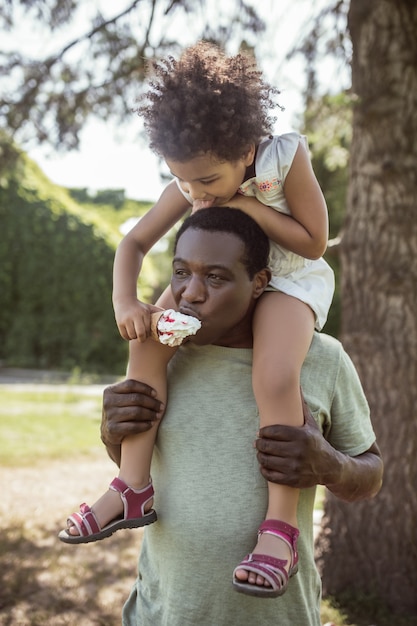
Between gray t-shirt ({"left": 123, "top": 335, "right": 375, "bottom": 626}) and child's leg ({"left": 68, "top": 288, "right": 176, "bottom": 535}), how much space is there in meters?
0.04

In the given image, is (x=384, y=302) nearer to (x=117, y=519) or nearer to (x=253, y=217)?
(x=253, y=217)

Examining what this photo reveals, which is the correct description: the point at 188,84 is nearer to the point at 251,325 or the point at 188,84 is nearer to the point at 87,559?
the point at 251,325

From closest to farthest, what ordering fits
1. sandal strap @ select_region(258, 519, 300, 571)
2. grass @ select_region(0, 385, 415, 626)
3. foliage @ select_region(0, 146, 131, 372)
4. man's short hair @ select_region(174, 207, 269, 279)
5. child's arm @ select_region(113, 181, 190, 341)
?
sandal strap @ select_region(258, 519, 300, 571), man's short hair @ select_region(174, 207, 269, 279), child's arm @ select_region(113, 181, 190, 341), grass @ select_region(0, 385, 415, 626), foliage @ select_region(0, 146, 131, 372)

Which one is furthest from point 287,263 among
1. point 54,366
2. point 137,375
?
point 54,366

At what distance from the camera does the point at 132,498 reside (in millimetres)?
1917

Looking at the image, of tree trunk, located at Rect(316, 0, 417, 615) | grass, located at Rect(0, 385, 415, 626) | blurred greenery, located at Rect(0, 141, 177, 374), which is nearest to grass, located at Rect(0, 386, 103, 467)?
grass, located at Rect(0, 385, 415, 626)

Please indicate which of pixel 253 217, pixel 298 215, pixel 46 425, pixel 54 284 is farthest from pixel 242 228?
pixel 54 284

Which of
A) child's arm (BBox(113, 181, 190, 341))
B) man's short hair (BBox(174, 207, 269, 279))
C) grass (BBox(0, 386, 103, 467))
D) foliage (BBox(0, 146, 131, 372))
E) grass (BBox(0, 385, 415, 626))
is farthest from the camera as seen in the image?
foliage (BBox(0, 146, 131, 372))

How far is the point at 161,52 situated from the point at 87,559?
4051 mm

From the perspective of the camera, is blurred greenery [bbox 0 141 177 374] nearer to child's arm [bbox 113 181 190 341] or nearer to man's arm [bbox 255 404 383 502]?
child's arm [bbox 113 181 190 341]

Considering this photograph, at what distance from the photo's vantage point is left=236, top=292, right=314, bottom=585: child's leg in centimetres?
181

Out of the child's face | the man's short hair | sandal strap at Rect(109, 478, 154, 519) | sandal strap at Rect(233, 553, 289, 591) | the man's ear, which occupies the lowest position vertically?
sandal strap at Rect(233, 553, 289, 591)

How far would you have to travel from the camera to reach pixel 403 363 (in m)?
4.54

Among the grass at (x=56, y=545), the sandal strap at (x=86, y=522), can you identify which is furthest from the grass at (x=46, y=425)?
the sandal strap at (x=86, y=522)
